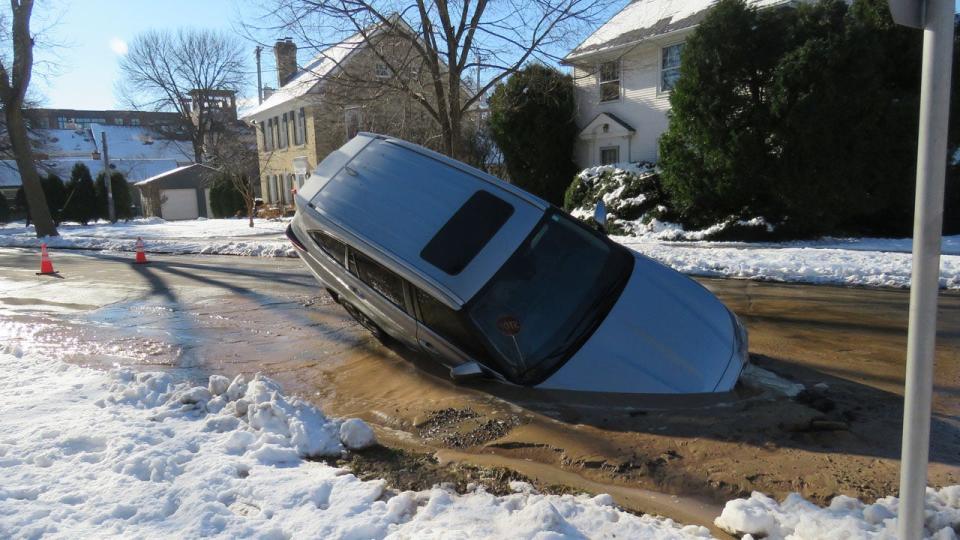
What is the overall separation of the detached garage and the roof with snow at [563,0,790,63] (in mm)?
31744

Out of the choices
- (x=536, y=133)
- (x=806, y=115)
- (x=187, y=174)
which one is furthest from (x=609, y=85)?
(x=187, y=174)

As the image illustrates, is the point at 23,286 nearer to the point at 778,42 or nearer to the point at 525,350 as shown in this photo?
the point at 525,350

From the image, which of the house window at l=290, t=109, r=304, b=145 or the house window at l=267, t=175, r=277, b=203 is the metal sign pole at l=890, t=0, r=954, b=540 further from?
the house window at l=267, t=175, r=277, b=203

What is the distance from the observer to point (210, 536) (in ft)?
10.2

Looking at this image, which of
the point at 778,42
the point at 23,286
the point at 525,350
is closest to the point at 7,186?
the point at 23,286

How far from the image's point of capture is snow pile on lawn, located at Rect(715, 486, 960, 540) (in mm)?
2957

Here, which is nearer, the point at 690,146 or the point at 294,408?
the point at 294,408

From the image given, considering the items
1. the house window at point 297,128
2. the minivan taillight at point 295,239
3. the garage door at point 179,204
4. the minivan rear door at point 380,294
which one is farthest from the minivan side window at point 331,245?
the garage door at point 179,204

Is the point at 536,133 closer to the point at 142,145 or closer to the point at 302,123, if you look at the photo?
the point at 302,123

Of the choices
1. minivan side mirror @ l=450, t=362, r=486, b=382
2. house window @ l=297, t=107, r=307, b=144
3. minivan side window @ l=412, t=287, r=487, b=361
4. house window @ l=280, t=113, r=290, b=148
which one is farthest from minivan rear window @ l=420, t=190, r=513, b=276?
house window @ l=280, t=113, r=290, b=148

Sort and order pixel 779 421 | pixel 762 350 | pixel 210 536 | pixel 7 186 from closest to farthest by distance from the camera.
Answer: pixel 210 536 < pixel 779 421 < pixel 762 350 < pixel 7 186

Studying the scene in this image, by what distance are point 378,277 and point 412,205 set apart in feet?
2.16

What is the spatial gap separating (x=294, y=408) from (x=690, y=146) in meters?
14.5

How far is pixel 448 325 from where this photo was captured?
4914mm
